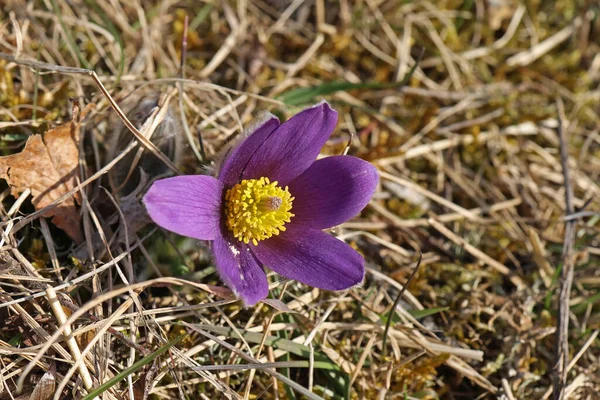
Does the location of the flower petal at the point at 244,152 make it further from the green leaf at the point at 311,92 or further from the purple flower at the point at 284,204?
the green leaf at the point at 311,92

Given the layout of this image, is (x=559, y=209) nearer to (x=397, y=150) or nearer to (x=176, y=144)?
(x=397, y=150)

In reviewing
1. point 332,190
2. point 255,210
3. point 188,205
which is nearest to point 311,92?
point 332,190

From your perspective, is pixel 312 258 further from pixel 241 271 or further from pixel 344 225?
pixel 344 225

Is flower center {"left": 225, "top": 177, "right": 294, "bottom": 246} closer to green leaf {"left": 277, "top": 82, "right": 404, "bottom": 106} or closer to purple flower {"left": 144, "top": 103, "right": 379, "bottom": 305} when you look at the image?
purple flower {"left": 144, "top": 103, "right": 379, "bottom": 305}

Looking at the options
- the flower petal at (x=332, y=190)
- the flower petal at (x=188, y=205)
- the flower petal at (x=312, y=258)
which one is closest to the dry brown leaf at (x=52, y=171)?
the flower petal at (x=188, y=205)

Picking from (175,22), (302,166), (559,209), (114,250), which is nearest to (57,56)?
(175,22)

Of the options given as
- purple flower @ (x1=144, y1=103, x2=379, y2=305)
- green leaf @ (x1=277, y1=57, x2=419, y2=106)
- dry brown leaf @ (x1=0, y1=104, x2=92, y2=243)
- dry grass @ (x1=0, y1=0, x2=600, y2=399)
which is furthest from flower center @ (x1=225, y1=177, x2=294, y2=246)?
green leaf @ (x1=277, y1=57, x2=419, y2=106)
